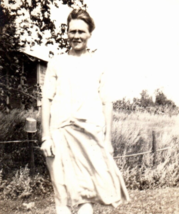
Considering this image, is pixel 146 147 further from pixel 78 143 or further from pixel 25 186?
pixel 78 143

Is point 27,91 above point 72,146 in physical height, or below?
above

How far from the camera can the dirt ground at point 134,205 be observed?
3431 millimetres

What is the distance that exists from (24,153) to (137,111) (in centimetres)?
147

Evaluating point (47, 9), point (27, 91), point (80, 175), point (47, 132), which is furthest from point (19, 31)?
point (80, 175)

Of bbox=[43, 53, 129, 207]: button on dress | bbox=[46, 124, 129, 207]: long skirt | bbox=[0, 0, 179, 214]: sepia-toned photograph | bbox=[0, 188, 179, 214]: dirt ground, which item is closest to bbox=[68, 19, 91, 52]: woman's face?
bbox=[43, 53, 129, 207]: button on dress

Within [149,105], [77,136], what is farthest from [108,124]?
[149,105]

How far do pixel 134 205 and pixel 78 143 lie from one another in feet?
4.77

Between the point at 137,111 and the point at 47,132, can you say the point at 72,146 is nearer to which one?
the point at 47,132

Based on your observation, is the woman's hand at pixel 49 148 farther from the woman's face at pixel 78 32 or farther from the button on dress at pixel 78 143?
the woman's face at pixel 78 32

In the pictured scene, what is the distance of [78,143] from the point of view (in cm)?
243

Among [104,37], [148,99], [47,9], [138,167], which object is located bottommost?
[138,167]

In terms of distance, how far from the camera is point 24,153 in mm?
3877

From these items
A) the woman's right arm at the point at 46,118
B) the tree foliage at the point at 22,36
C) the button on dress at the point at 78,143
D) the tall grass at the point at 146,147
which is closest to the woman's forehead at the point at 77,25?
the button on dress at the point at 78,143

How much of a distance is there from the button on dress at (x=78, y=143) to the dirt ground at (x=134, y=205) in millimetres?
976
